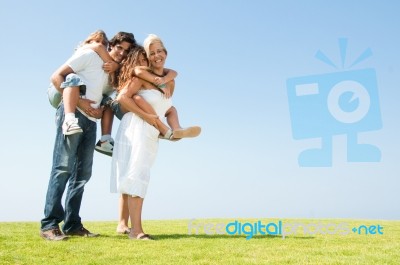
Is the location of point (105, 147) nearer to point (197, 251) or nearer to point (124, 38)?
point (124, 38)

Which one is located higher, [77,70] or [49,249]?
[77,70]

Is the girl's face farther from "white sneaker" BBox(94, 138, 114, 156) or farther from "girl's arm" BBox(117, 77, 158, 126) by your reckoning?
"white sneaker" BBox(94, 138, 114, 156)

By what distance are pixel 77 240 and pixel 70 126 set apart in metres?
1.24

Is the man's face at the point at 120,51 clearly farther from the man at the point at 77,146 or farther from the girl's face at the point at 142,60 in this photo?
the girl's face at the point at 142,60

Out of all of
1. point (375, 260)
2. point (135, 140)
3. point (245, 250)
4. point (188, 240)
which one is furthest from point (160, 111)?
point (375, 260)

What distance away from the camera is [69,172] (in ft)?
15.7

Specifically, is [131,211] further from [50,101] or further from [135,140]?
[50,101]

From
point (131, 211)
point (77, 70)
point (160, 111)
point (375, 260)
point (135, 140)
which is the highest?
point (77, 70)

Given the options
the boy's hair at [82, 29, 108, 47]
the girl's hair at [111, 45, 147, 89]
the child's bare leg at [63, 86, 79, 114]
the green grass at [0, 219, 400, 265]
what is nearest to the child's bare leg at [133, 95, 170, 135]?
the girl's hair at [111, 45, 147, 89]

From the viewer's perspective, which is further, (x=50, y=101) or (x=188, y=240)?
(x=50, y=101)

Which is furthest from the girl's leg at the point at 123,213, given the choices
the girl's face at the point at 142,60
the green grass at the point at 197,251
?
the girl's face at the point at 142,60

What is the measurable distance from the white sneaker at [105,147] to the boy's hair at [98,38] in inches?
47.6

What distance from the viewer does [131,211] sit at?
4.69 m

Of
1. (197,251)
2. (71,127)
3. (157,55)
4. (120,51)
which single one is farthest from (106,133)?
(197,251)
